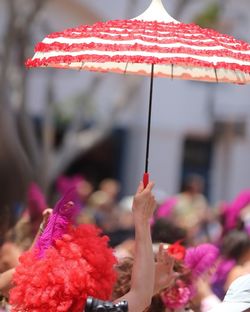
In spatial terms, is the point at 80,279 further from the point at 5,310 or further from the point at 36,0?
the point at 36,0

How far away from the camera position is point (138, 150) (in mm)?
21859

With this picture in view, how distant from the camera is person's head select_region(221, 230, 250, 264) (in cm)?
679

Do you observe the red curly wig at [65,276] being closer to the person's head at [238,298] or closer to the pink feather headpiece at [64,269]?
the pink feather headpiece at [64,269]

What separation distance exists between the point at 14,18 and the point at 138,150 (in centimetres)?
886

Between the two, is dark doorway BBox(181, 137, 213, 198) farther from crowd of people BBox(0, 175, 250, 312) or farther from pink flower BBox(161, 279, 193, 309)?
pink flower BBox(161, 279, 193, 309)

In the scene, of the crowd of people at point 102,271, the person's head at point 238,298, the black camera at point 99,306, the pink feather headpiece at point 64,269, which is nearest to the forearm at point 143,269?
the crowd of people at point 102,271

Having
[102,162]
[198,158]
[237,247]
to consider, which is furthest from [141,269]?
[198,158]

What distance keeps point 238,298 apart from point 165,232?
228 cm

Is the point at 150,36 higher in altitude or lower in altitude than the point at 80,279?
higher

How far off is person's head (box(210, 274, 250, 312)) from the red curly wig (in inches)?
23.3

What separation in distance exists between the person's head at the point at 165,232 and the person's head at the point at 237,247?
32cm

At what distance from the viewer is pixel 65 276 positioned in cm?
398

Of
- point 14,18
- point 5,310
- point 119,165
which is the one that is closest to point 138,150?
point 119,165

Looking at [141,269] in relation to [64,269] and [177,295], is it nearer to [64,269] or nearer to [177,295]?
[64,269]
